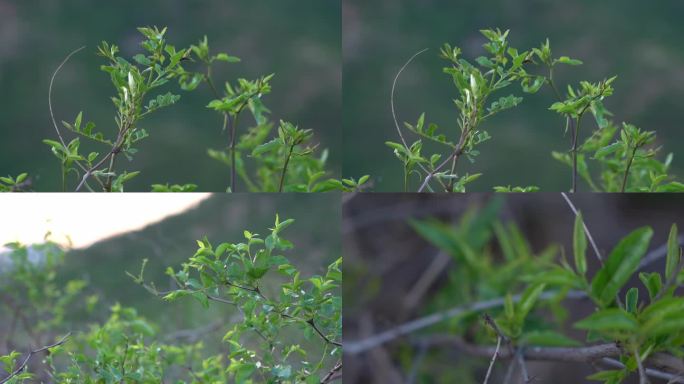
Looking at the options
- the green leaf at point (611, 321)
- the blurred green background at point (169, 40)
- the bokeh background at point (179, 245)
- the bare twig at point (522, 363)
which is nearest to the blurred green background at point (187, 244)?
the bokeh background at point (179, 245)

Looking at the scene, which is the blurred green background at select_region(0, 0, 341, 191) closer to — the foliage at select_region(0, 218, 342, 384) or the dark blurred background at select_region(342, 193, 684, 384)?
the foliage at select_region(0, 218, 342, 384)

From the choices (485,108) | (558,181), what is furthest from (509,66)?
(558,181)

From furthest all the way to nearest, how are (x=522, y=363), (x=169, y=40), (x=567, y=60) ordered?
(x=169, y=40) < (x=567, y=60) < (x=522, y=363)

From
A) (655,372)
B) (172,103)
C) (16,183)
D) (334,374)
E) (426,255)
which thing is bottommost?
(334,374)

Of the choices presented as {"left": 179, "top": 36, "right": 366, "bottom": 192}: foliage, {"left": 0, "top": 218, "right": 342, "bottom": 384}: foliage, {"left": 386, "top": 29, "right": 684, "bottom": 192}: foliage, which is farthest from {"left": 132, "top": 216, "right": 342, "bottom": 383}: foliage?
{"left": 386, "top": 29, "right": 684, "bottom": 192}: foliage

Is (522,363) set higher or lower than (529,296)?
lower

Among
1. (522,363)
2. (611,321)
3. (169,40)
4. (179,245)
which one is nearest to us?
(611,321)

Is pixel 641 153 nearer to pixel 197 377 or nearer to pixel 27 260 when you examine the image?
pixel 197 377

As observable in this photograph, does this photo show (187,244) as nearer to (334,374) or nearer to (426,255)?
(334,374)

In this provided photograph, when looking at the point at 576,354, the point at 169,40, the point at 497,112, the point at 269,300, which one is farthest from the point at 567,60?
the point at 169,40

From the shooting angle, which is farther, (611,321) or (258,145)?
(258,145)
